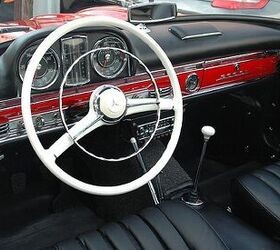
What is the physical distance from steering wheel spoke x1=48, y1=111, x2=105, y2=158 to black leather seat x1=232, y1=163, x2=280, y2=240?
765 millimetres

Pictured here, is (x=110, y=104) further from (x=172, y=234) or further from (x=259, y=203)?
(x=259, y=203)

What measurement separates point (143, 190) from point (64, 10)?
2.12 meters

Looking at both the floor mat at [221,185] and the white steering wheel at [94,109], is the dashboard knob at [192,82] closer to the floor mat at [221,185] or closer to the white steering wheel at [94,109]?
the white steering wheel at [94,109]

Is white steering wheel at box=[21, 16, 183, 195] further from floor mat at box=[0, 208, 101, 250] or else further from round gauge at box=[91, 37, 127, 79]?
floor mat at box=[0, 208, 101, 250]

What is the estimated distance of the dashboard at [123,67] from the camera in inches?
65.4

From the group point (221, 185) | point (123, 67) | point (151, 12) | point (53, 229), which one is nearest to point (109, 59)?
point (123, 67)

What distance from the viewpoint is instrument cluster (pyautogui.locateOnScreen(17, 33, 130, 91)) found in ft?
5.48

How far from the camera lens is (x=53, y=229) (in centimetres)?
248

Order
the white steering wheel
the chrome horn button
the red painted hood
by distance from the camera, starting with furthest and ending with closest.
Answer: the red painted hood
the chrome horn button
the white steering wheel

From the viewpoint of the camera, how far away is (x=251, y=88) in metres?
2.65

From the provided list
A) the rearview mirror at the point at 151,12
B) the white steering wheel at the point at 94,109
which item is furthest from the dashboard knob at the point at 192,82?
the white steering wheel at the point at 94,109

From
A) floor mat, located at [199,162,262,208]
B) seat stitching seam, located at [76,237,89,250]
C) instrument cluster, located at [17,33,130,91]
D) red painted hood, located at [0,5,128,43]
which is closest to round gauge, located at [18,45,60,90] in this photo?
instrument cluster, located at [17,33,130,91]

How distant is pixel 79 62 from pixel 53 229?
42.4 inches

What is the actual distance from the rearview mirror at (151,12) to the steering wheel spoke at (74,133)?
75 cm
